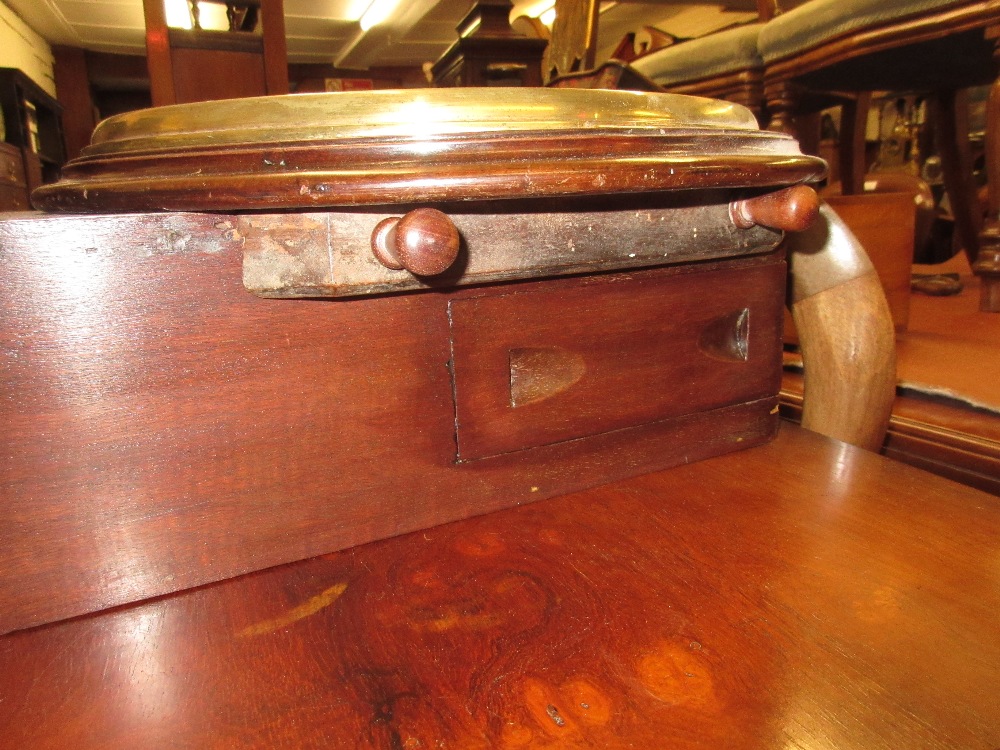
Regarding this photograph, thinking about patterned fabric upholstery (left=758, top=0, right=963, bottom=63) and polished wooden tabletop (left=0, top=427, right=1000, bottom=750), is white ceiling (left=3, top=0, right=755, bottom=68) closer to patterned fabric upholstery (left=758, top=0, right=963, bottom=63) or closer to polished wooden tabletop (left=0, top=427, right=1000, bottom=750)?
patterned fabric upholstery (left=758, top=0, right=963, bottom=63)

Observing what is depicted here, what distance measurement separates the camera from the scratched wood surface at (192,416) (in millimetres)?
409

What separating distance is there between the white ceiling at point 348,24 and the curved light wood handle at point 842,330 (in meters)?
5.30

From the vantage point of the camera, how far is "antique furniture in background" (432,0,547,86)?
2.16m

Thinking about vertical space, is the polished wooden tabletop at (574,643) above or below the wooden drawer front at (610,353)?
below

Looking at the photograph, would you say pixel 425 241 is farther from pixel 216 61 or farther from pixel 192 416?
pixel 216 61

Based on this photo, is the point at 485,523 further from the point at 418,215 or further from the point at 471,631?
the point at 418,215

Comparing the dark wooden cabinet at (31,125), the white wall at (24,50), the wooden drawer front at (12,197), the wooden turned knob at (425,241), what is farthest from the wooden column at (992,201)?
the white wall at (24,50)

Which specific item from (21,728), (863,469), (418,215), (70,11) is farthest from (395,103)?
(70,11)

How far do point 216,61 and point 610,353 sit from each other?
151cm

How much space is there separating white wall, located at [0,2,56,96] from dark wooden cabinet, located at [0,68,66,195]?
369 mm

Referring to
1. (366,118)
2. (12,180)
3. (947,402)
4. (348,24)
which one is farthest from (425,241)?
(348,24)

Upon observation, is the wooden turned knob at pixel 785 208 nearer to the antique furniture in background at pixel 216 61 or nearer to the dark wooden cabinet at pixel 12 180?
the antique furniture in background at pixel 216 61

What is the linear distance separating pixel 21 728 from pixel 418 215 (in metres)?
0.35

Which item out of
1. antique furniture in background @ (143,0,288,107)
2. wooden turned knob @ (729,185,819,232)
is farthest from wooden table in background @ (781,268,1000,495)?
antique furniture in background @ (143,0,288,107)
